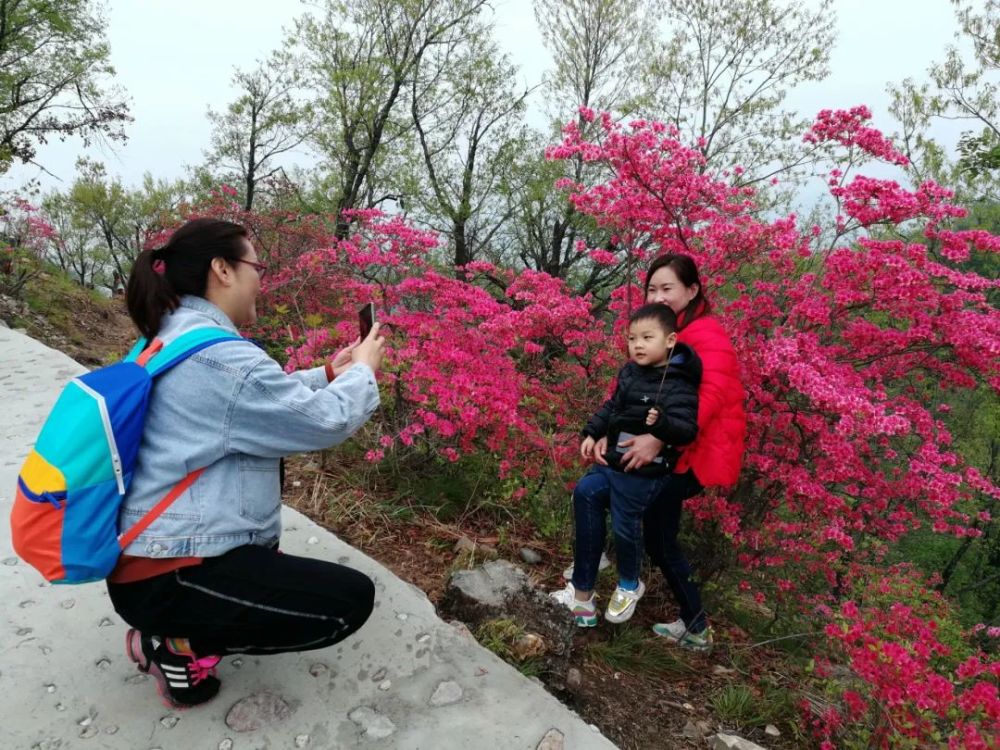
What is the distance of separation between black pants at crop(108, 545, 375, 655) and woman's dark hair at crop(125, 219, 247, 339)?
728mm

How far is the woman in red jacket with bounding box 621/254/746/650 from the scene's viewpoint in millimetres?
2254

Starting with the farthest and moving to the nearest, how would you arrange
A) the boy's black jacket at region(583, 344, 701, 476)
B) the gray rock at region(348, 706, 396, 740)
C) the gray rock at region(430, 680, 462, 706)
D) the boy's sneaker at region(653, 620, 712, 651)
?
the boy's sneaker at region(653, 620, 712, 651) < the boy's black jacket at region(583, 344, 701, 476) < the gray rock at region(430, 680, 462, 706) < the gray rock at region(348, 706, 396, 740)

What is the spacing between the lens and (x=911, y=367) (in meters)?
3.02

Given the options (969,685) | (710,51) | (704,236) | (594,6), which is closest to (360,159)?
(594,6)

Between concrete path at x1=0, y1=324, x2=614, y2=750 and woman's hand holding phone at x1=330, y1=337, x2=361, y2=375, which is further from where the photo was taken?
woman's hand holding phone at x1=330, y1=337, x2=361, y2=375

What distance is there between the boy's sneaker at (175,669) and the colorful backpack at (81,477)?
0.40 metres

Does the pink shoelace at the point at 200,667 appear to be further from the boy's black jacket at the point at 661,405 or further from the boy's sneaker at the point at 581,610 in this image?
the boy's black jacket at the point at 661,405

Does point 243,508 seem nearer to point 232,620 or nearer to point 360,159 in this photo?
point 232,620

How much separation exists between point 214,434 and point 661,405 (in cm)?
164

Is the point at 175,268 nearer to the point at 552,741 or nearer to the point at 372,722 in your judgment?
the point at 372,722

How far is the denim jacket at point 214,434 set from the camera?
4.91 feet

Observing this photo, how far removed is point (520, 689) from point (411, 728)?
421 millimetres

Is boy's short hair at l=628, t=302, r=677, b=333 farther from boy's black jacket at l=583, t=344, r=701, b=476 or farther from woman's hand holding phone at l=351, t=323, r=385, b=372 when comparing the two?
woman's hand holding phone at l=351, t=323, r=385, b=372

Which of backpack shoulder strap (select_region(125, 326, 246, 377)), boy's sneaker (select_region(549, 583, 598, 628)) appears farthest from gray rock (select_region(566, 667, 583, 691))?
backpack shoulder strap (select_region(125, 326, 246, 377))
